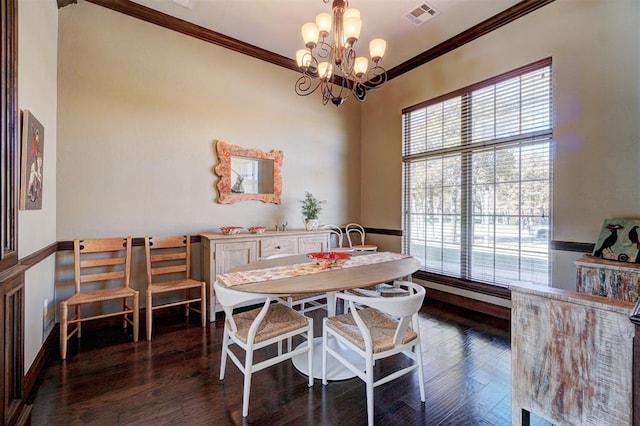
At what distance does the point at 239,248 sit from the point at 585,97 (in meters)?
3.71

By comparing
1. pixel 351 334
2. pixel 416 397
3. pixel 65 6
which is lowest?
pixel 416 397

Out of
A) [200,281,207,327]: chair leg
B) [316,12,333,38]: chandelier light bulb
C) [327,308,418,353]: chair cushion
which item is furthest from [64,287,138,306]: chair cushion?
[316,12,333,38]: chandelier light bulb

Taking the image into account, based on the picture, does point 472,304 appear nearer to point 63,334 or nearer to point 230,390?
point 230,390

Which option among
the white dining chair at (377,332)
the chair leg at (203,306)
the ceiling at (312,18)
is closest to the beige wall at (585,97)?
the ceiling at (312,18)

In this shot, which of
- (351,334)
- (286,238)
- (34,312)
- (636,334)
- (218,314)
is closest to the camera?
(636,334)

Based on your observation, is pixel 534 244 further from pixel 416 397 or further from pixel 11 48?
pixel 11 48

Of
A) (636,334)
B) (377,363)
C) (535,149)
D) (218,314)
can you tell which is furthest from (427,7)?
(218,314)

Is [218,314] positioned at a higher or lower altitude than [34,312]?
lower

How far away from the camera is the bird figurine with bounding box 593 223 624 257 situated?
2273mm

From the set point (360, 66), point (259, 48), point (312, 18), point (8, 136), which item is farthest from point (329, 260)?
point (259, 48)

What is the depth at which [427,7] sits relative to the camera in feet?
9.72

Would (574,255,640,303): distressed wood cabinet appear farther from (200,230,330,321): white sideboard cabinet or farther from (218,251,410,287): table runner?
(200,230,330,321): white sideboard cabinet

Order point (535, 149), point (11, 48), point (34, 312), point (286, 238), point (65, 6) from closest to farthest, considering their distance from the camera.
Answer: point (11, 48)
point (34, 312)
point (65, 6)
point (535, 149)
point (286, 238)

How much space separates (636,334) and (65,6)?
4.69 m
